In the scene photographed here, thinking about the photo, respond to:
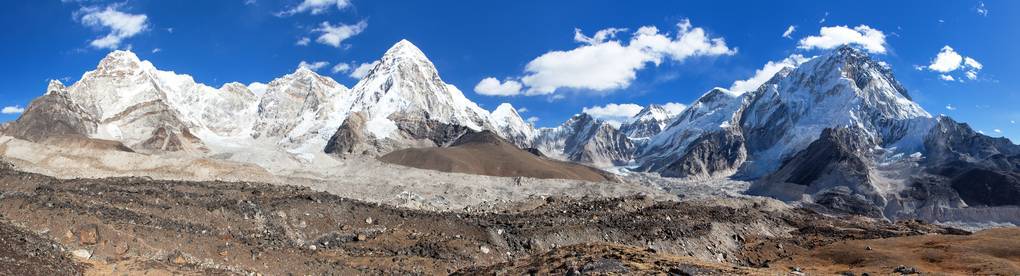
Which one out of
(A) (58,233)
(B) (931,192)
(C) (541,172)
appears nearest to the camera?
→ (A) (58,233)

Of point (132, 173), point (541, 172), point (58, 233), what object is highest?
point (541, 172)

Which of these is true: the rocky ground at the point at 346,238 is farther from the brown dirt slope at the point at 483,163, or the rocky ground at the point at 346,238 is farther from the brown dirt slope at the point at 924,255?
the brown dirt slope at the point at 483,163

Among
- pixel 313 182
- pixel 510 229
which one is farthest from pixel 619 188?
pixel 510 229

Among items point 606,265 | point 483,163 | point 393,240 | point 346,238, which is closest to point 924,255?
point 606,265

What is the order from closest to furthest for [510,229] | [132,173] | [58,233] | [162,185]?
[58,233] < [510,229] < [162,185] < [132,173]

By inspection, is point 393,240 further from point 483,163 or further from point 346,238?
point 483,163

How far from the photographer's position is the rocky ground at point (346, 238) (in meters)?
27.2

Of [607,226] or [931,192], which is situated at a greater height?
[931,192]

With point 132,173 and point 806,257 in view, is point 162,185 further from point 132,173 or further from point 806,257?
point 806,257

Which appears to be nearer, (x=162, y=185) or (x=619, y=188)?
(x=162, y=185)

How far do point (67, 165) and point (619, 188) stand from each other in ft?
248

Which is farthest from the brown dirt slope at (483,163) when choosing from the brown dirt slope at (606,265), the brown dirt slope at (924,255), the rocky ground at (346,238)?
the brown dirt slope at (606,265)

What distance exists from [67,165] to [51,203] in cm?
5745

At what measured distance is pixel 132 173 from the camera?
82.7 metres
